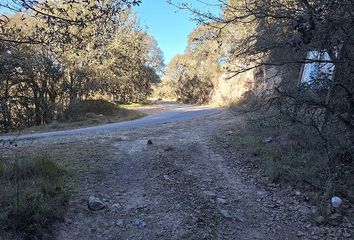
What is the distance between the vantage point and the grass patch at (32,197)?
4.26m

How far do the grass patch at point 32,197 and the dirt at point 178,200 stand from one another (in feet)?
0.67

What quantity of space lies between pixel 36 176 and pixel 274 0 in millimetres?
4921

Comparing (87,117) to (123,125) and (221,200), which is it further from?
(221,200)

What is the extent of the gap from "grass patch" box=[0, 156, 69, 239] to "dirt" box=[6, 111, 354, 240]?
0.67 ft

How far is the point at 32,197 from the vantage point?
4668mm

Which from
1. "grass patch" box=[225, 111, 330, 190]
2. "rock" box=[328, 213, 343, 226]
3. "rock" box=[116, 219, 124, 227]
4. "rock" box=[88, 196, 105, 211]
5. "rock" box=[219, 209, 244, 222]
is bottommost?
"rock" box=[328, 213, 343, 226]

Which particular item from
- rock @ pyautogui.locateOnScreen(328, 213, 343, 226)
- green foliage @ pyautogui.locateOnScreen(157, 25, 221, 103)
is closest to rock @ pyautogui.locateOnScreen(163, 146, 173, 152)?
rock @ pyautogui.locateOnScreen(328, 213, 343, 226)

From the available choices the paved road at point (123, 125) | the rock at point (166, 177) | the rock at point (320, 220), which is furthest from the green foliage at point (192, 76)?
the rock at point (320, 220)

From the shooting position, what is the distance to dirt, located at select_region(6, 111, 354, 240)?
4551 mm

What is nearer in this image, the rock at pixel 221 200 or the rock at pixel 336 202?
the rock at pixel 336 202

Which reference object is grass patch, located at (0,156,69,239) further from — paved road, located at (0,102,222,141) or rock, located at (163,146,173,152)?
rock, located at (163,146,173,152)

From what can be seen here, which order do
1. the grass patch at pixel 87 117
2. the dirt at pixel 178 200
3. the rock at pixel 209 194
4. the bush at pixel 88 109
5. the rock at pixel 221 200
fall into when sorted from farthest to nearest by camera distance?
1. the bush at pixel 88 109
2. the grass patch at pixel 87 117
3. the rock at pixel 209 194
4. the rock at pixel 221 200
5. the dirt at pixel 178 200

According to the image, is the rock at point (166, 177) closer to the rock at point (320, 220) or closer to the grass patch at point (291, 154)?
the grass patch at point (291, 154)

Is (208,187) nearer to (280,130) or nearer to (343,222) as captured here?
(343,222)
